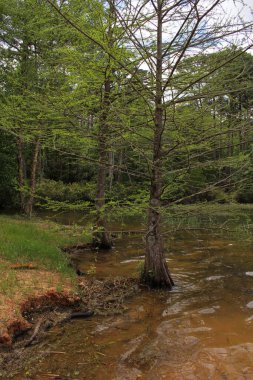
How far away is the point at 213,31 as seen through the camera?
5.90 metres

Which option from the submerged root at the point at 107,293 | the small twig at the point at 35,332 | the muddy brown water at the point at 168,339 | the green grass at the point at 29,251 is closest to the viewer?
the muddy brown water at the point at 168,339

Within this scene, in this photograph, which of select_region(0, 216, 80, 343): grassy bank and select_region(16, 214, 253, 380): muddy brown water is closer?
select_region(16, 214, 253, 380): muddy brown water

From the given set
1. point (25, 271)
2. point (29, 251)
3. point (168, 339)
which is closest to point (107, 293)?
point (25, 271)

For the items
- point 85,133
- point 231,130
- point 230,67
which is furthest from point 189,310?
point 230,67

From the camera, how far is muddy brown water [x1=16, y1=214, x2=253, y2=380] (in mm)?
4227

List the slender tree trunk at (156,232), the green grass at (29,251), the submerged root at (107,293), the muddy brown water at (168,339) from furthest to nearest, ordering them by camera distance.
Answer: the green grass at (29,251) → the slender tree trunk at (156,232) → the submerged root at (107,293) → the muddy brown water at (168,339)

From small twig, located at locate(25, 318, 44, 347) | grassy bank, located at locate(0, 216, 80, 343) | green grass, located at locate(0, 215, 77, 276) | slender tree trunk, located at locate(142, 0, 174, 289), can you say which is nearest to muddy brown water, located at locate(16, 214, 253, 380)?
small twig, located at locate(25, 318, 44, 347)

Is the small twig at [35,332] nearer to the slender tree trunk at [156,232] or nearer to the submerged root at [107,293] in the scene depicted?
the submerged root at [107,293]

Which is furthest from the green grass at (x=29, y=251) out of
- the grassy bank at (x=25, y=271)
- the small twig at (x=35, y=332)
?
the small twig at (x=35, y=332)

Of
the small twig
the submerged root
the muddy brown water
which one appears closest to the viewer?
the muddy brown water

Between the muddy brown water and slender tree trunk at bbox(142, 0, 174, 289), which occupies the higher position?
slender tree trunk at bbox(142, 0, 174, 289)

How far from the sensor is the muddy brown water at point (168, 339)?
4.23m

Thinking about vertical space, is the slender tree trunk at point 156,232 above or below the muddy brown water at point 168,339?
above

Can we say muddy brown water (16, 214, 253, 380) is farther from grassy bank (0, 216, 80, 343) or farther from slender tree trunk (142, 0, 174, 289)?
grassy bank (0, 216, 80, 343)
